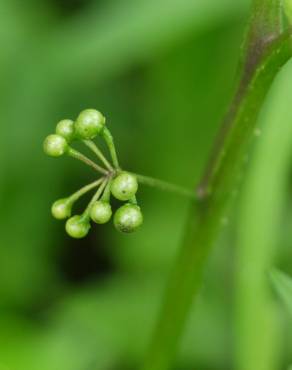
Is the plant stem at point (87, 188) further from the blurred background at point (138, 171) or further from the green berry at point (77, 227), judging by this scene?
the blurred background at point (138, 171)

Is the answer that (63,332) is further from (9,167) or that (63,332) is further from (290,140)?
(290,140)

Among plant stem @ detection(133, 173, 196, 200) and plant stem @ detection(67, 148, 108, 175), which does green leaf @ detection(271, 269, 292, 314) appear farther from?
plant stem @ detection(67, 148, 108, 175)

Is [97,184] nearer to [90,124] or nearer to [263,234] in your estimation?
[90,124]

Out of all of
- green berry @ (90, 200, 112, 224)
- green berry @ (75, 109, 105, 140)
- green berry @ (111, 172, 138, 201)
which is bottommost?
green berry @ (90, 200, 112, 224)

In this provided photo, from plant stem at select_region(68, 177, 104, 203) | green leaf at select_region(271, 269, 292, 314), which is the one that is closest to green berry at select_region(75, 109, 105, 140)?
plant stem at select_region(68, 177, 104, 203)

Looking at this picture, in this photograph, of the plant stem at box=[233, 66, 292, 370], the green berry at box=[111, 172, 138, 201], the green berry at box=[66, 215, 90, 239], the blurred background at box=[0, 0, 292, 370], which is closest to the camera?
the green berry at box=[111, 172, 138, 201]

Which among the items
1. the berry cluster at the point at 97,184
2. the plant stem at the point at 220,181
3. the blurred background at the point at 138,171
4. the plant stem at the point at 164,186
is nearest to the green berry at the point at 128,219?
the berry cluster at the point at 97,184

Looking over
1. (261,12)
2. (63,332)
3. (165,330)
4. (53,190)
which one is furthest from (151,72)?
(261,12)
